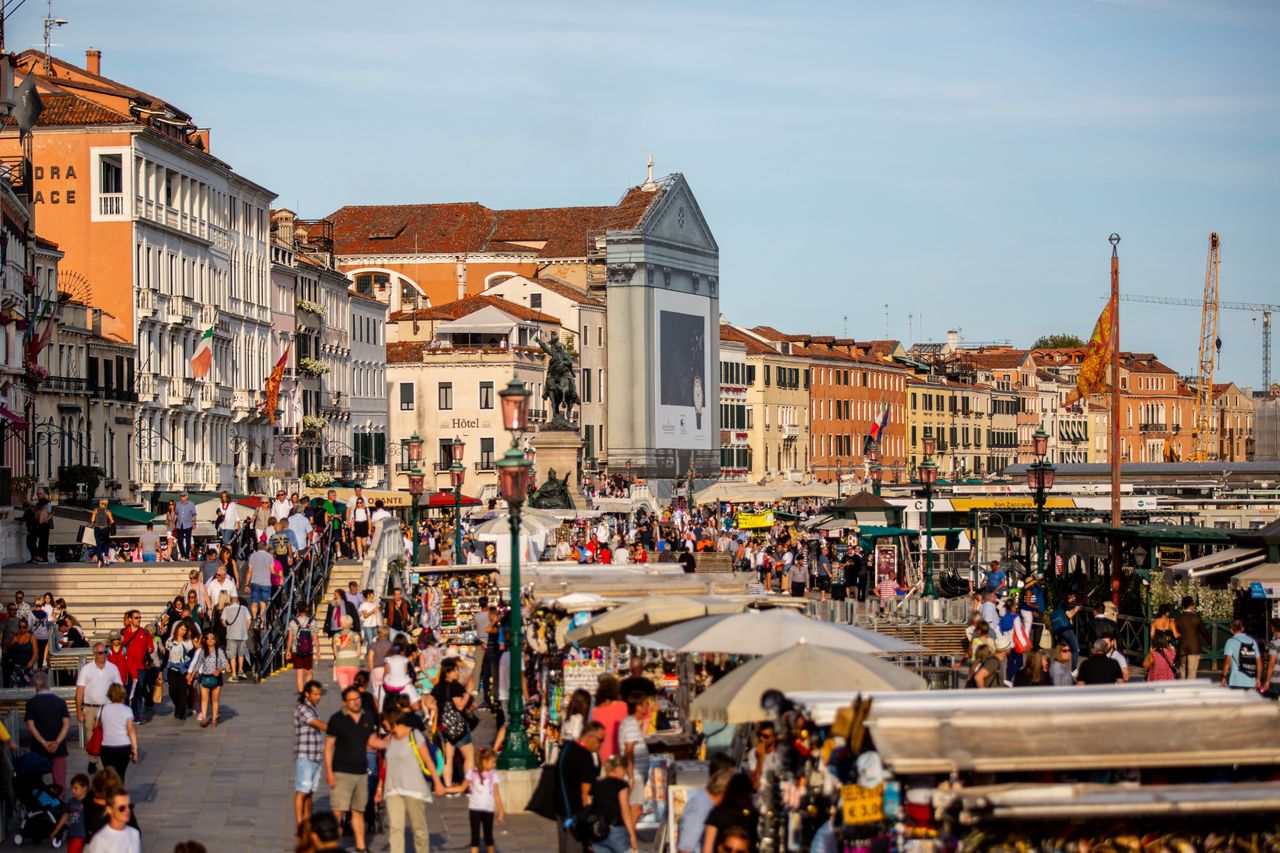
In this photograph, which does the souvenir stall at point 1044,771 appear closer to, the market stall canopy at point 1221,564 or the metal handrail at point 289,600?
the market stall canopy at point 1221,564

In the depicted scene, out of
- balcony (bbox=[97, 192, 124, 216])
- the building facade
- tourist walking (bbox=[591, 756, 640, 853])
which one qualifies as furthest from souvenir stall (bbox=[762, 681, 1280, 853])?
balcony (bbox=[97, 192, 124, 216])

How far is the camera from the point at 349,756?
16.5 meters

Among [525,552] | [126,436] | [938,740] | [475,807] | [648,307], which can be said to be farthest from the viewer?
[648,307]

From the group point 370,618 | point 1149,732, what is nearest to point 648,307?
point 370,618

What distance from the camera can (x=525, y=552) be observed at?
124ft

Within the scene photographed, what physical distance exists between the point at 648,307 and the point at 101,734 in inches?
3878

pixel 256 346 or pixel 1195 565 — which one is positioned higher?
pixel 256 346

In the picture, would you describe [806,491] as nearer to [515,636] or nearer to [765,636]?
[515,636]

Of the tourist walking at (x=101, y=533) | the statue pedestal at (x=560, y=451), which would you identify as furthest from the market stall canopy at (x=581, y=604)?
the statue pedestal at (x=560, y=451)

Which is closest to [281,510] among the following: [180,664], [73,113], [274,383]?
[180,664]

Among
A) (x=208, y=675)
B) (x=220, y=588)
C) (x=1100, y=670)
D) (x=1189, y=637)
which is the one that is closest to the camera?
(x=1100, y=670)

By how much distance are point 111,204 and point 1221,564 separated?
41.1m

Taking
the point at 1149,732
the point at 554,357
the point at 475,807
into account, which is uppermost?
the point at 554,357

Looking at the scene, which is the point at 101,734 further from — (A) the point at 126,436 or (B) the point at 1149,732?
(A) the point at 126,436
